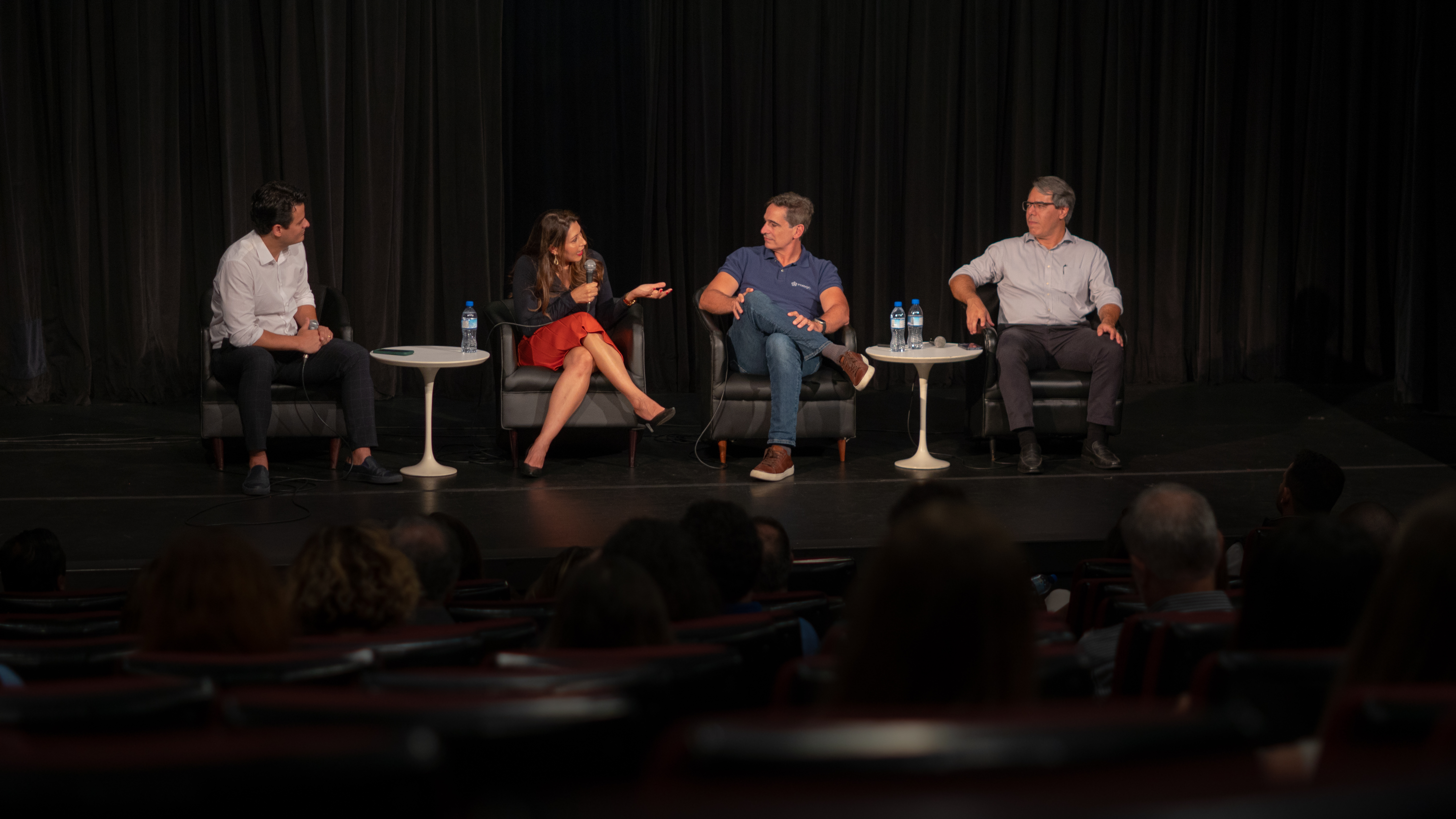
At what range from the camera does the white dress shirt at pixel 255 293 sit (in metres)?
4.74

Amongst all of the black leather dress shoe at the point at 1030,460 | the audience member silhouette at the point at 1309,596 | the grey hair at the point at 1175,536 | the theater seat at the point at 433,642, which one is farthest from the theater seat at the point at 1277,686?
the black leather dress shoe at the point at 1030,460

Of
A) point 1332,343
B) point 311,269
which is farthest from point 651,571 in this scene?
point 1332,343

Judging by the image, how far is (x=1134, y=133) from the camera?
7363 mm

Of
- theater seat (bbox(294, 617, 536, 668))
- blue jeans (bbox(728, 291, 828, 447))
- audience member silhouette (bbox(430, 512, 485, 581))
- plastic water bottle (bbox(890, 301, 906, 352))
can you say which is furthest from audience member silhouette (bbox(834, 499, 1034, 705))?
plastic water bottle (bbox(890, 301, 906, 352))

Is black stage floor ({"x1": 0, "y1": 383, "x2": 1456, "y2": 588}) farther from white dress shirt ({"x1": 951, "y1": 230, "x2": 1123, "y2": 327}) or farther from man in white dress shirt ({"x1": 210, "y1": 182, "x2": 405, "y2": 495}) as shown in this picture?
white dress shirt ({"x1": 951, "y1": 230, "x2": 1123, "y2": 327})

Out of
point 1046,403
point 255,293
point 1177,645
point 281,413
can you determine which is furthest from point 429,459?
point 1177,645

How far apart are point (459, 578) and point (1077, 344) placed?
311cm

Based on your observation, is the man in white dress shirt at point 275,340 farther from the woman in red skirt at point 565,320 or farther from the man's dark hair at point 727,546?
the man's dark hair at point 727,546

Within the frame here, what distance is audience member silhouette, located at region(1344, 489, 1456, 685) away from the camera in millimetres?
1157

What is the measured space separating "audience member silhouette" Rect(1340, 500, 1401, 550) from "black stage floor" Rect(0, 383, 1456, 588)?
1.27 metres

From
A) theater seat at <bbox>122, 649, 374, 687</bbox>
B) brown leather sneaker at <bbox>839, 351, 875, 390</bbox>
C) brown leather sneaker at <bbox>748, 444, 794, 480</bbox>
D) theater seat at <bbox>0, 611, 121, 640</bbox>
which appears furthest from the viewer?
brown leather sneaker at <bbox>839, 351, 875, 390</bbox>

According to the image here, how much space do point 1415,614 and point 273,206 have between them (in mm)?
4342

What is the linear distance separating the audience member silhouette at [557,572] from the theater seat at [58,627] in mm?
744

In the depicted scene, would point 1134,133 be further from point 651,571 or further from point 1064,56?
point 651,571
